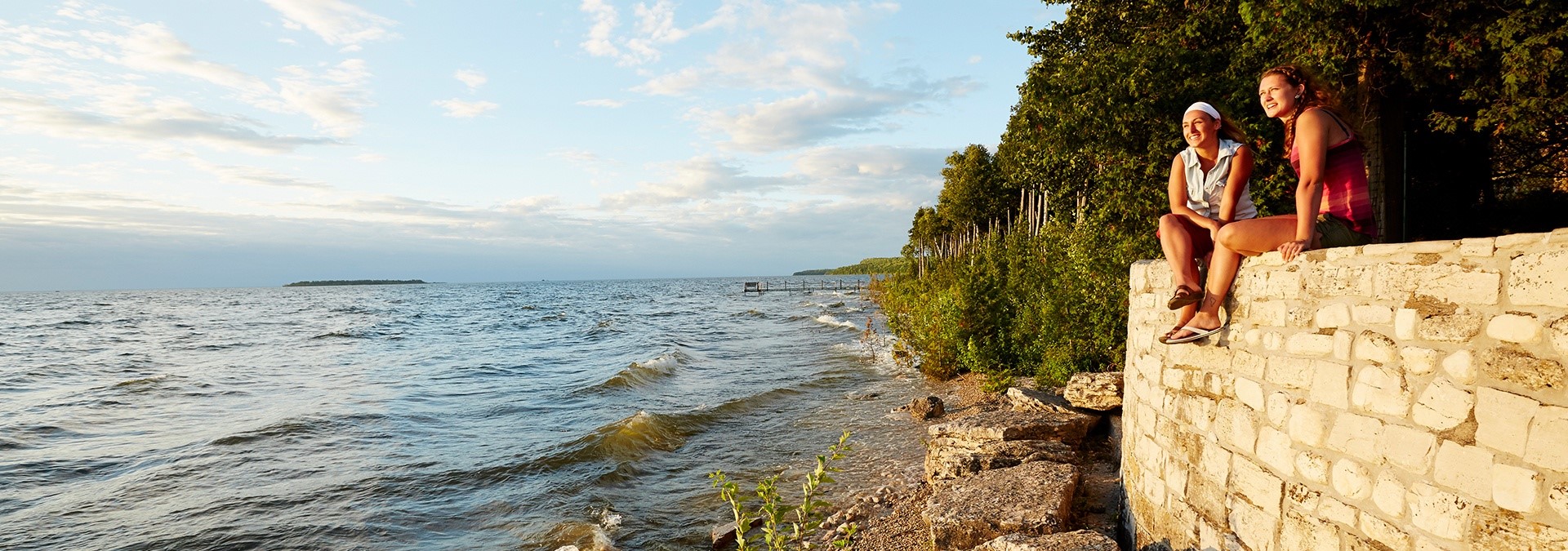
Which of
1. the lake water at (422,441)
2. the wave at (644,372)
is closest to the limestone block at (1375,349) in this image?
the lake water at (422,441)

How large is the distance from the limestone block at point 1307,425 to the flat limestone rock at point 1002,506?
2351 mm

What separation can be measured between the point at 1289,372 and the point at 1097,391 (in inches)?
200

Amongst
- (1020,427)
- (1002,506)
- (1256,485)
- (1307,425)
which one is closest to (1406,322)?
(1307,425)

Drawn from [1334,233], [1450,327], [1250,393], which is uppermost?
[1334,233]

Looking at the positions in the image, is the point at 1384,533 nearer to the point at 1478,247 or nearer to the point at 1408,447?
the point at 1408,447

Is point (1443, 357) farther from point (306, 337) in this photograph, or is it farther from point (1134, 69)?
point (306, 337)

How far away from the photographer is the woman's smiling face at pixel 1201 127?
14.4 feet

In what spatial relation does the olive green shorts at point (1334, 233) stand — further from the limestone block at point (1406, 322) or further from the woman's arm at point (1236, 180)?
the limestone block at point (1406, 322)

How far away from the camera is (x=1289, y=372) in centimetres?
372

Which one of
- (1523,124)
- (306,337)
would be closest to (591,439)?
(1523,124)

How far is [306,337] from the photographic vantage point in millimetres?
33000

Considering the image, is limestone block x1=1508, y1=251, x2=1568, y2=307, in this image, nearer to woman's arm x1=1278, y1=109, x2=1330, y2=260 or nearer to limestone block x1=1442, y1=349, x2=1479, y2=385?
limestone block x1=1442, y1=349, x2=1479, y2=385

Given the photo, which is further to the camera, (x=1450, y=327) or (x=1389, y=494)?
(x=1389, y=494)

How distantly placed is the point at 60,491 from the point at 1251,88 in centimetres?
1560
